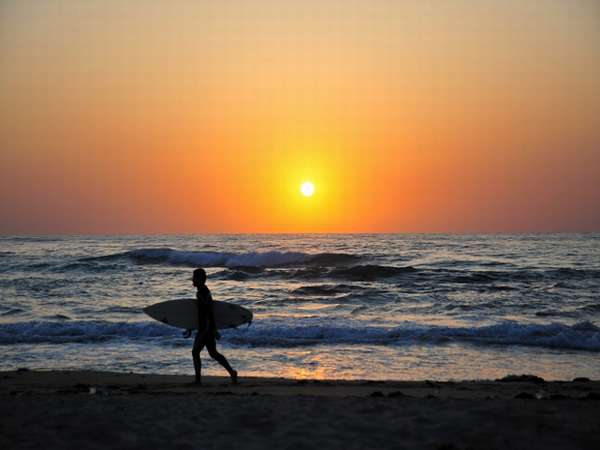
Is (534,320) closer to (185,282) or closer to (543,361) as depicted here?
(543,361)

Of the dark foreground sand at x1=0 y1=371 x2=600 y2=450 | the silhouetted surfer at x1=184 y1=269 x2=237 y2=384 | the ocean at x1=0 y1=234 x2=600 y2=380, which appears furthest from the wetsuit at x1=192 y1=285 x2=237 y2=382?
the ocean at x1=0 y1=234 x2=600 y2=380

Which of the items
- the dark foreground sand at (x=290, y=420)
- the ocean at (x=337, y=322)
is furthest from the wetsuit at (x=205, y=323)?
the ocean at (x=337, y=322)

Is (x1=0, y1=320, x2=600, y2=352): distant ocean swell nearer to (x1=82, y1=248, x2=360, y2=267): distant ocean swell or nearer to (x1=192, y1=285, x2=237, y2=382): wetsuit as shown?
(x1=192, y1=285, x2=237, y2=382): wetsuit

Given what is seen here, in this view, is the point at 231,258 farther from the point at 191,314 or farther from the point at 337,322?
the point at 191,314

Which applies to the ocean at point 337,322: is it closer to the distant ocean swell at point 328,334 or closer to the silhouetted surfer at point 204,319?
the distant ocean swell at point 328,334

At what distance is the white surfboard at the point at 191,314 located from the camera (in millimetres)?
10391

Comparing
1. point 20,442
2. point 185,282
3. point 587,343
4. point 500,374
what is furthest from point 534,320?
point 185,282

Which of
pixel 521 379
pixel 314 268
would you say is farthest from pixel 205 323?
pixel 314 268

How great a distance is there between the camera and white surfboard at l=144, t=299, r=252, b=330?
1039 centimetres

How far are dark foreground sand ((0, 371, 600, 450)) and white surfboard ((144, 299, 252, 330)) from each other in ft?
6.27

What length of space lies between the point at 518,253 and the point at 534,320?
28238 millimetres

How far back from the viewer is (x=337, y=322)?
672 inches

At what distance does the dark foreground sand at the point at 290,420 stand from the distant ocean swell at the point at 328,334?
576 cm

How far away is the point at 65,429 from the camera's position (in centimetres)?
614
